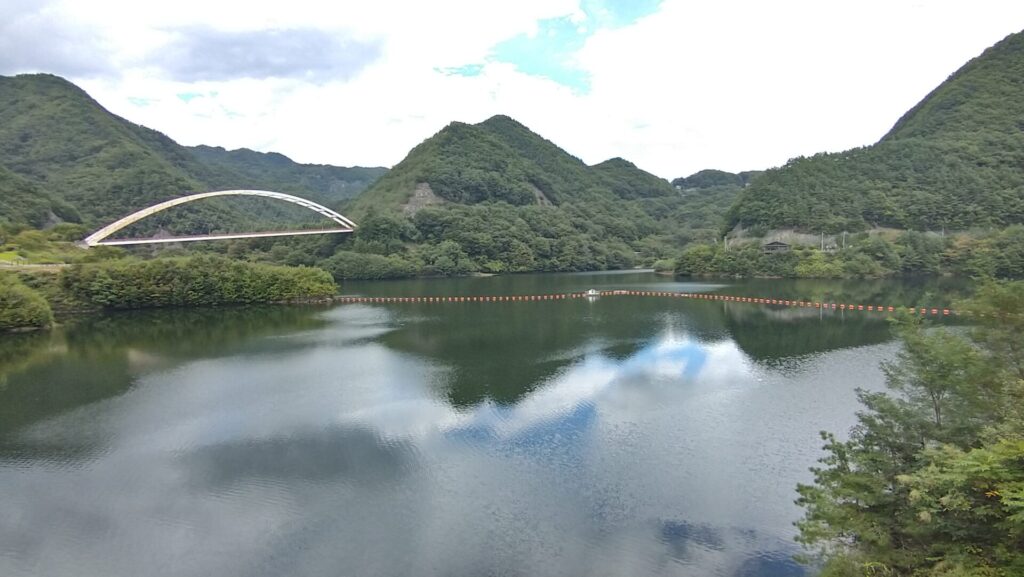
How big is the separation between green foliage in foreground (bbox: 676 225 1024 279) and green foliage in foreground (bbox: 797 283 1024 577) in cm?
5850

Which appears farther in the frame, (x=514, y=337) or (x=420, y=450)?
(x=514, y=337)

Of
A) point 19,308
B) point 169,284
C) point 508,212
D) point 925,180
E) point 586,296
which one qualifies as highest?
point 925,180

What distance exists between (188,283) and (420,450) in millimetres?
37370

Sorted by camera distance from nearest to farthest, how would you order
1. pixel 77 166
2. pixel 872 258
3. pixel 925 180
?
pixel 872 258 < pixel 925 180 < pixel 77 166

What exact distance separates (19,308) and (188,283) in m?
12.3

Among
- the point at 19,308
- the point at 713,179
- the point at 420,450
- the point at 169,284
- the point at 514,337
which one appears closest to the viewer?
the point at 420,450

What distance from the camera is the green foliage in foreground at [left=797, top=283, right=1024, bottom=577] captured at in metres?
6.91

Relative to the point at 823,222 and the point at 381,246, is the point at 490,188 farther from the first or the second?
the point at 823,222

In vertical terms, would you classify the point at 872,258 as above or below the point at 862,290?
above

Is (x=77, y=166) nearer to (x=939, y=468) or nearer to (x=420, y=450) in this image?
(x=420, y=450)

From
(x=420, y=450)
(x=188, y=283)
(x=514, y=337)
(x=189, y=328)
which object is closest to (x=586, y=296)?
(x=514, y=337)

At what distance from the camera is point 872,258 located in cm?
6388

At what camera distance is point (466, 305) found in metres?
45.7

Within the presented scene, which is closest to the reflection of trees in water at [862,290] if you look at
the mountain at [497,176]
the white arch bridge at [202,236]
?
the white arch bridge at [202,236]
